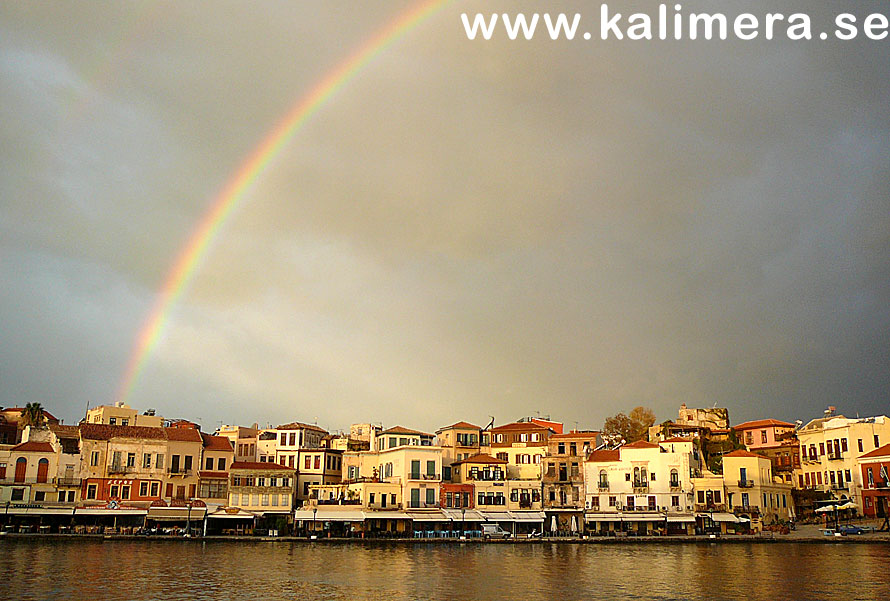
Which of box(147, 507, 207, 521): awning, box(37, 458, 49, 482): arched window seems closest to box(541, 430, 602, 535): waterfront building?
box(147, 507, 207, 521): awning

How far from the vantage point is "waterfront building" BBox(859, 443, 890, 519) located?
7038cm

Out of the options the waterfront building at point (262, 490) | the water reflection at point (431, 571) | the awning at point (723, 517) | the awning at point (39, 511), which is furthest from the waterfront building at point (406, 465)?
the awning at point (39, 511)

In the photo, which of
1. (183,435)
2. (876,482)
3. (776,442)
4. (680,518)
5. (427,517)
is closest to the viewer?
(427,517)

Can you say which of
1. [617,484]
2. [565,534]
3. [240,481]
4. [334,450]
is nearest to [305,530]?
[240,481]

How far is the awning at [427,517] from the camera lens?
224 ft

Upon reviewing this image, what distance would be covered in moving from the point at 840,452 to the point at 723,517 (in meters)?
16.7

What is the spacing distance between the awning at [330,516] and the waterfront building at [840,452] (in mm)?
44731

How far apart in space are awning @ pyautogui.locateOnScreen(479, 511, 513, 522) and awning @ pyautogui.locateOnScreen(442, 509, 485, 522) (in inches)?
17.6

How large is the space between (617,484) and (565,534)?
684 centimetres

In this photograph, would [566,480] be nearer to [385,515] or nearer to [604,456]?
[604,456]

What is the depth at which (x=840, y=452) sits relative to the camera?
251 ft

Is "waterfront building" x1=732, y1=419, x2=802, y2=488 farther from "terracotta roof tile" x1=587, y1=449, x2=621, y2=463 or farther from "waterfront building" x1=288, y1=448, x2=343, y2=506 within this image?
"waterfront building" x1=288, y1=448, x2=343, y2=506

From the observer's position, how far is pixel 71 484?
70.2 meters

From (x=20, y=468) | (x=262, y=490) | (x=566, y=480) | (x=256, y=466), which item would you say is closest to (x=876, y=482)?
(x=566, y=480)
